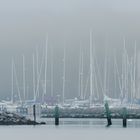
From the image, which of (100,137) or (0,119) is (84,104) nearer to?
(0,119)

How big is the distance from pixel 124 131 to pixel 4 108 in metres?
70.4

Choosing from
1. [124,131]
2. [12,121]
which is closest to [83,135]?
[124,131]

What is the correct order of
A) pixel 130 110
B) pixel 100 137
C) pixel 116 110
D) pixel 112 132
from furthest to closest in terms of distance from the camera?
1. pixel 116 110
2. pixel 130 110
3. pixel 112 132
4. pixel 100 137

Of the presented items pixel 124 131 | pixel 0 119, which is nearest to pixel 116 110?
pixel 0 119

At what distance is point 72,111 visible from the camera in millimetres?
183125

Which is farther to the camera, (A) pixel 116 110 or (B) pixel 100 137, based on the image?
(A) pixel 116 110

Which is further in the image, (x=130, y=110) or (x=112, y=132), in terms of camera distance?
(x=130, y=110)

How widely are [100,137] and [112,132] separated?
10338mm

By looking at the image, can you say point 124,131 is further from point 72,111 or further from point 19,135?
point 72,111

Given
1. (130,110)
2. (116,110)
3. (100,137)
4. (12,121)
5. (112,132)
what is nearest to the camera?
(100,137)

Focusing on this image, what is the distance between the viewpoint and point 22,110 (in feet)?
591

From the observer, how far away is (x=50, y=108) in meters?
192

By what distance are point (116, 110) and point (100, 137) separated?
2995 inches

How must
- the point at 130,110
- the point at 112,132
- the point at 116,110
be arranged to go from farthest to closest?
the point at 116,110
the point at 130,110
the point at 112,132
